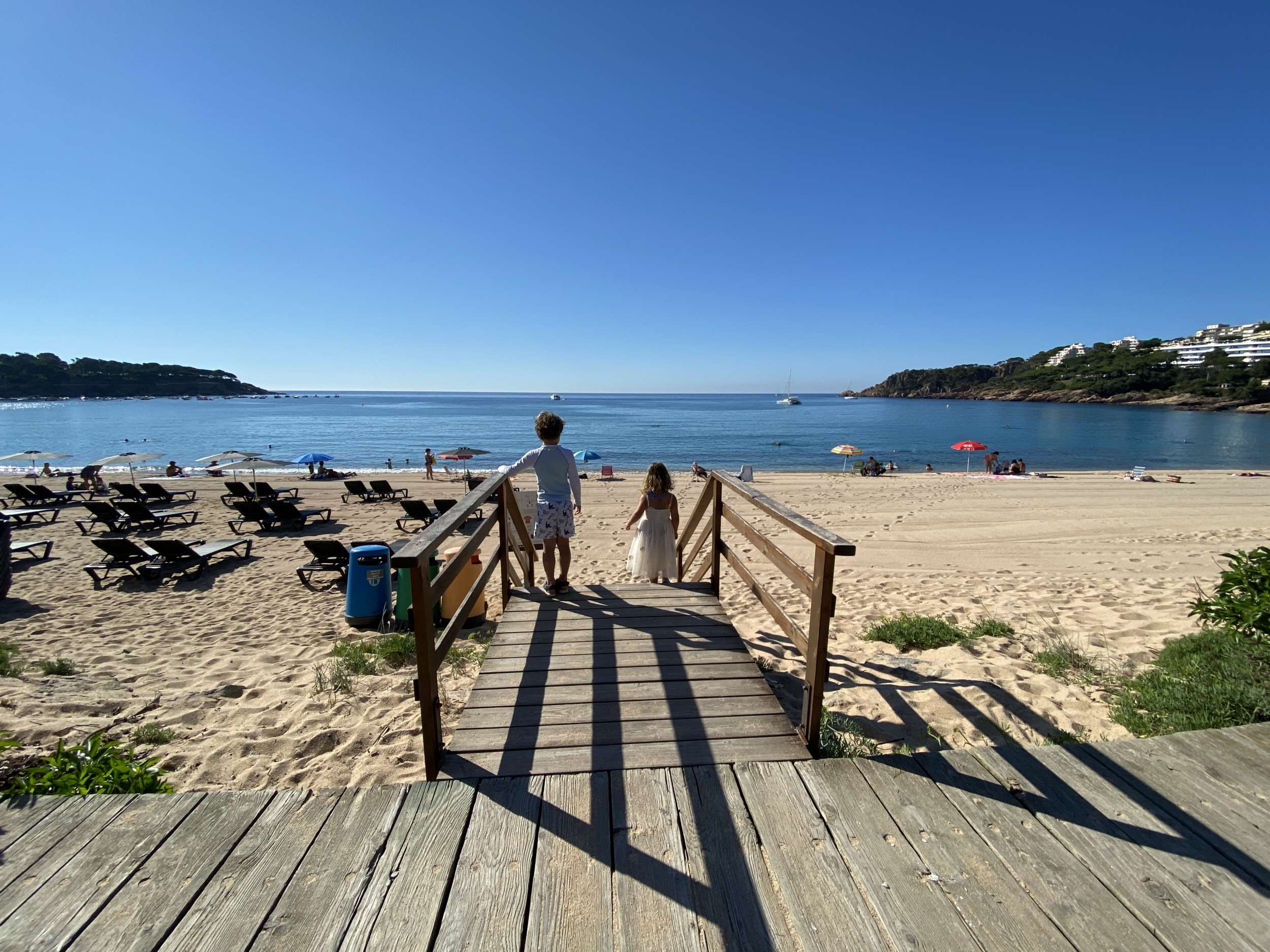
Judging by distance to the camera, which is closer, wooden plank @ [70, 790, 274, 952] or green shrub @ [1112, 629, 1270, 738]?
wooden plank @ [70, 790, 274, 952]

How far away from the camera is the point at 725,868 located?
74.6 inches

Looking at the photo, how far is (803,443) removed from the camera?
154ft

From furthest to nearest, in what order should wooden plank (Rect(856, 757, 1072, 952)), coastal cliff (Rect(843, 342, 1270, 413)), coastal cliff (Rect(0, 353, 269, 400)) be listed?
coastal cliff (Rect(0, 353, 269, 400)), coastal cliff (Rect(843, 342, 1270, 413)), wooden plank (Rect(856, 757, 1072, 952))

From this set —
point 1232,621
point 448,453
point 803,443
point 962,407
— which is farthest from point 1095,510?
point 962,407

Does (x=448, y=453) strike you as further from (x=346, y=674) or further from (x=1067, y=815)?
(x=1067, y=815)

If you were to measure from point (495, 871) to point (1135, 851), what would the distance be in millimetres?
2276

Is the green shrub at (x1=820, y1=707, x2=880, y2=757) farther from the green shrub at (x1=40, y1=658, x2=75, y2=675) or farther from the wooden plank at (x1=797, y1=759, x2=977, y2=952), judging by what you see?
the green shrub at (x1=40, y1=658, x2=75, y2=675)

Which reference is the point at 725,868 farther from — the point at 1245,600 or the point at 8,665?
the point at 8,665

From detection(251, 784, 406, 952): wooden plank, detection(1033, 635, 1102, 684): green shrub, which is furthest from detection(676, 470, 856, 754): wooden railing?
detection(1033, 635, 1102, 684): green shrub

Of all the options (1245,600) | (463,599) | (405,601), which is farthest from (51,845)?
(1245,600)

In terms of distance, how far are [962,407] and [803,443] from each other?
70252 millimetres

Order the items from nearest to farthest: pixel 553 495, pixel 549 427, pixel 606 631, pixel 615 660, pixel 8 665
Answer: pixel 615 660, pixel 606 631, pixel 8 665, pixel 549 427, pixel 553 495

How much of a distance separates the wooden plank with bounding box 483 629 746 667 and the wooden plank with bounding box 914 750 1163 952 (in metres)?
1.57

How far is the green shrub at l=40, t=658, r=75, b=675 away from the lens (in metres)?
4.44
